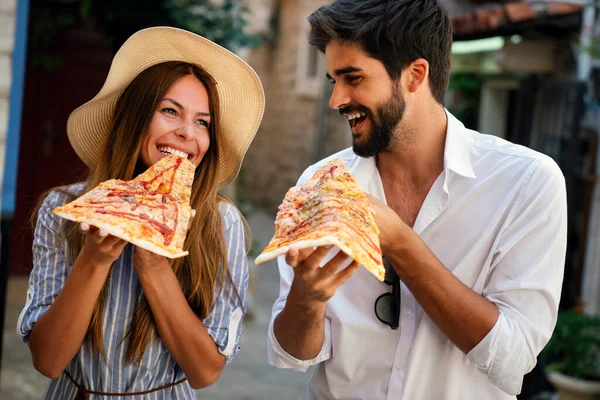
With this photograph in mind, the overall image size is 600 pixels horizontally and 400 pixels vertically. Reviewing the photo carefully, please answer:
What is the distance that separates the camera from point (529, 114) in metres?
6.55

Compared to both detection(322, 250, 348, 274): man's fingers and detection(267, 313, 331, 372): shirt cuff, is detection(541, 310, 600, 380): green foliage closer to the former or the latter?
detection(267, 313, 331, 372): shirt cuff

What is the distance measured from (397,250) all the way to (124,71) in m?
1.18

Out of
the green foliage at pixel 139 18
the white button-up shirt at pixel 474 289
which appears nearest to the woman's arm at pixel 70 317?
the white button-up shirt at pixel 474 289

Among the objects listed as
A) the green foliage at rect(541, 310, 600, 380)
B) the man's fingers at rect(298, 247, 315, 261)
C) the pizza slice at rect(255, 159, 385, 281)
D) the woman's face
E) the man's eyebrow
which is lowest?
the green foliage at rect(541, 310, 600, 380)

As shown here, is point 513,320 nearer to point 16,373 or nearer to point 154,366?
point 154,366

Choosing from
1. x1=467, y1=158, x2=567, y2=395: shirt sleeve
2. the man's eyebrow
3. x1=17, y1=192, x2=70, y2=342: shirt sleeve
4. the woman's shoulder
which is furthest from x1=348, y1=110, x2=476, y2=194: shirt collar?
x1=17, y1=192, x2=70, y2=342: shirt sleeve

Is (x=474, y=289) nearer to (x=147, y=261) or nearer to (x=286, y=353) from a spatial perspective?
(x=286, y=353)

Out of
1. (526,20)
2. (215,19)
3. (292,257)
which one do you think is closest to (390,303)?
Result: (292,257)

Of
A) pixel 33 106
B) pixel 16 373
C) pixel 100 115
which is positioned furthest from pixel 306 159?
pixel 100 115

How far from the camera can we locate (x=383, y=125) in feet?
7.91

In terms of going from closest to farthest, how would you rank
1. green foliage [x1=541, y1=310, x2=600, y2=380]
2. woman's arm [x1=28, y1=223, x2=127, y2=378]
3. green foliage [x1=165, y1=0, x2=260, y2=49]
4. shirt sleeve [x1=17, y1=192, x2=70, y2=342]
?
1. woman's arm [x1=28, y1=223, x2=127, y2=378]
2. shirt sleeve [x1=17, y1=192, x2=70, y2=342]
3. green foliage [x1=541, y1=310, x2=600, y2=380]
4. green foliage [x1=165, y1=0, x2=260, y2=49]

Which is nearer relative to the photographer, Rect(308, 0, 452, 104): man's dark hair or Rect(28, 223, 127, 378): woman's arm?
Rect(28, 223, 127, 378): woman's arm

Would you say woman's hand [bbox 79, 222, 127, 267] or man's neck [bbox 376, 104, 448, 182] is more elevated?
man's neck [bbox 376, 104, 448, 182]

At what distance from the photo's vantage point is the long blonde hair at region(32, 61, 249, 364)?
2.34m
